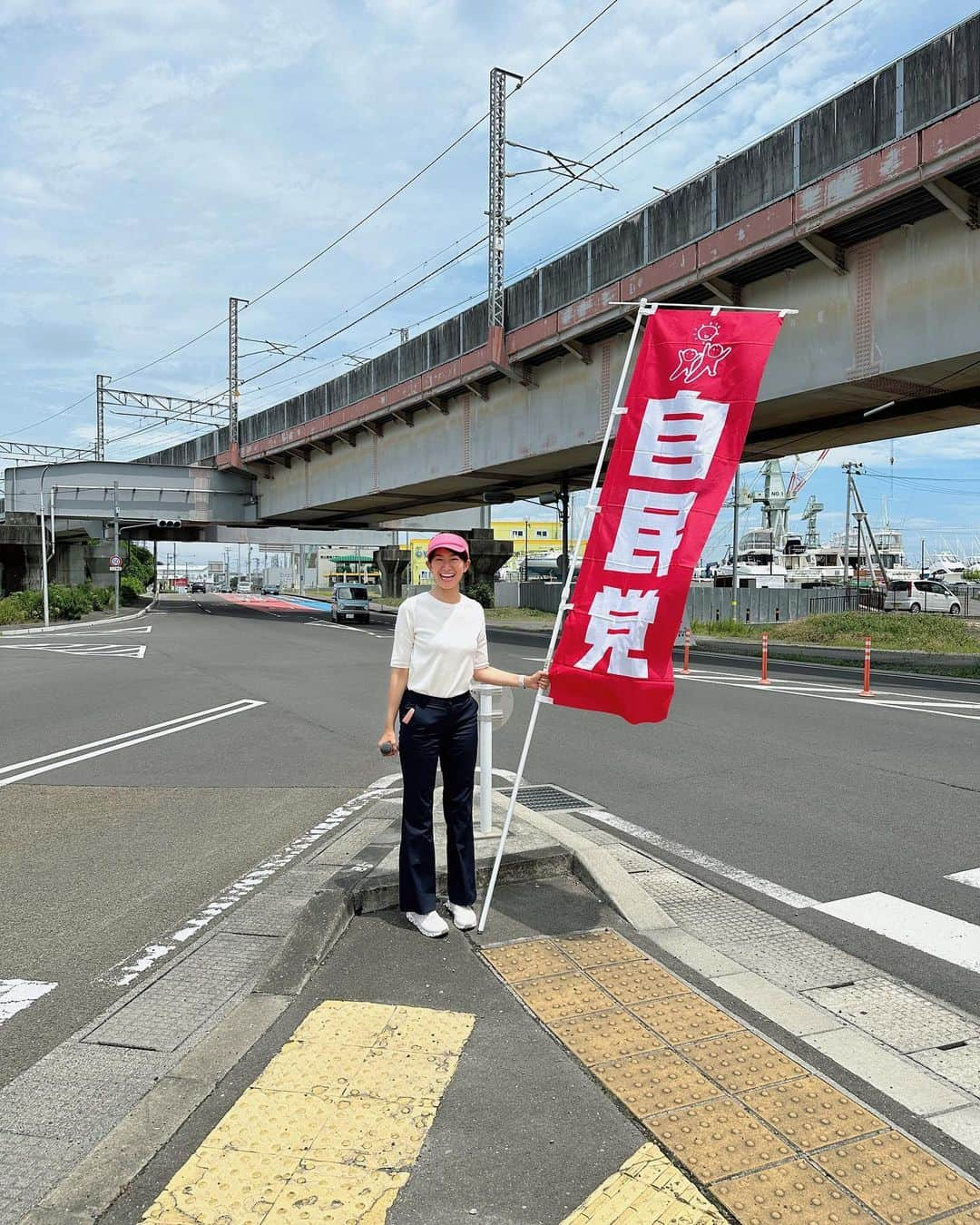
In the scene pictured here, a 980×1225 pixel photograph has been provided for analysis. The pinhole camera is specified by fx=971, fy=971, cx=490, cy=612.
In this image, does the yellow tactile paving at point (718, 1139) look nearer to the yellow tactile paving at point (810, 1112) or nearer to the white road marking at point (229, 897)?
the yellow tactile paving at point (810, 1112)

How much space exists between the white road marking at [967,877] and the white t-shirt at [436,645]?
3311 millimetres

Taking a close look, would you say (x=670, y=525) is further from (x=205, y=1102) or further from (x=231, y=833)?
(x=231, y=833)

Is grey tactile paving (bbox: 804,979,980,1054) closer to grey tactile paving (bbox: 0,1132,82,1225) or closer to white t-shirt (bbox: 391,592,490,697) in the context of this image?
white t-shirt (bbox: 391,592,490,697)

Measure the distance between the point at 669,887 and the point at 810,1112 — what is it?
98.0 inches

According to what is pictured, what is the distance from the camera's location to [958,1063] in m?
3.56

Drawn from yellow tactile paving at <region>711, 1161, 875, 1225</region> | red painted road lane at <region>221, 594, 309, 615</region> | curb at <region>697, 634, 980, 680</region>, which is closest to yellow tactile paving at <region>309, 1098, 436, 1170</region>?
yellow tactile paving at <region>711, 1161, 875, 1225</region>

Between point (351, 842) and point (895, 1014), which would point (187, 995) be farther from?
point (895, 1014)

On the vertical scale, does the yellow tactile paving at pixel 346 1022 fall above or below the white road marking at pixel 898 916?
above

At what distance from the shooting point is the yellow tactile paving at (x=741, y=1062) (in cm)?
334

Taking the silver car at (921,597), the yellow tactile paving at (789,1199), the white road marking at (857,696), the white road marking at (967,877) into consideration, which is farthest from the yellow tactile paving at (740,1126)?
the silver car at (921,597)

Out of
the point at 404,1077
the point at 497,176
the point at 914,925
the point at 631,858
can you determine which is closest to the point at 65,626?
the point at 497,176

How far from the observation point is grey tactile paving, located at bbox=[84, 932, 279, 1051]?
11.9 ft

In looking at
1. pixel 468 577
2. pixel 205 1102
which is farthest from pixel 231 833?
pixel 468 577

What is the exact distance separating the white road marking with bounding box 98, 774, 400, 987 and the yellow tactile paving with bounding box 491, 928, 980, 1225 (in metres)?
1.75
